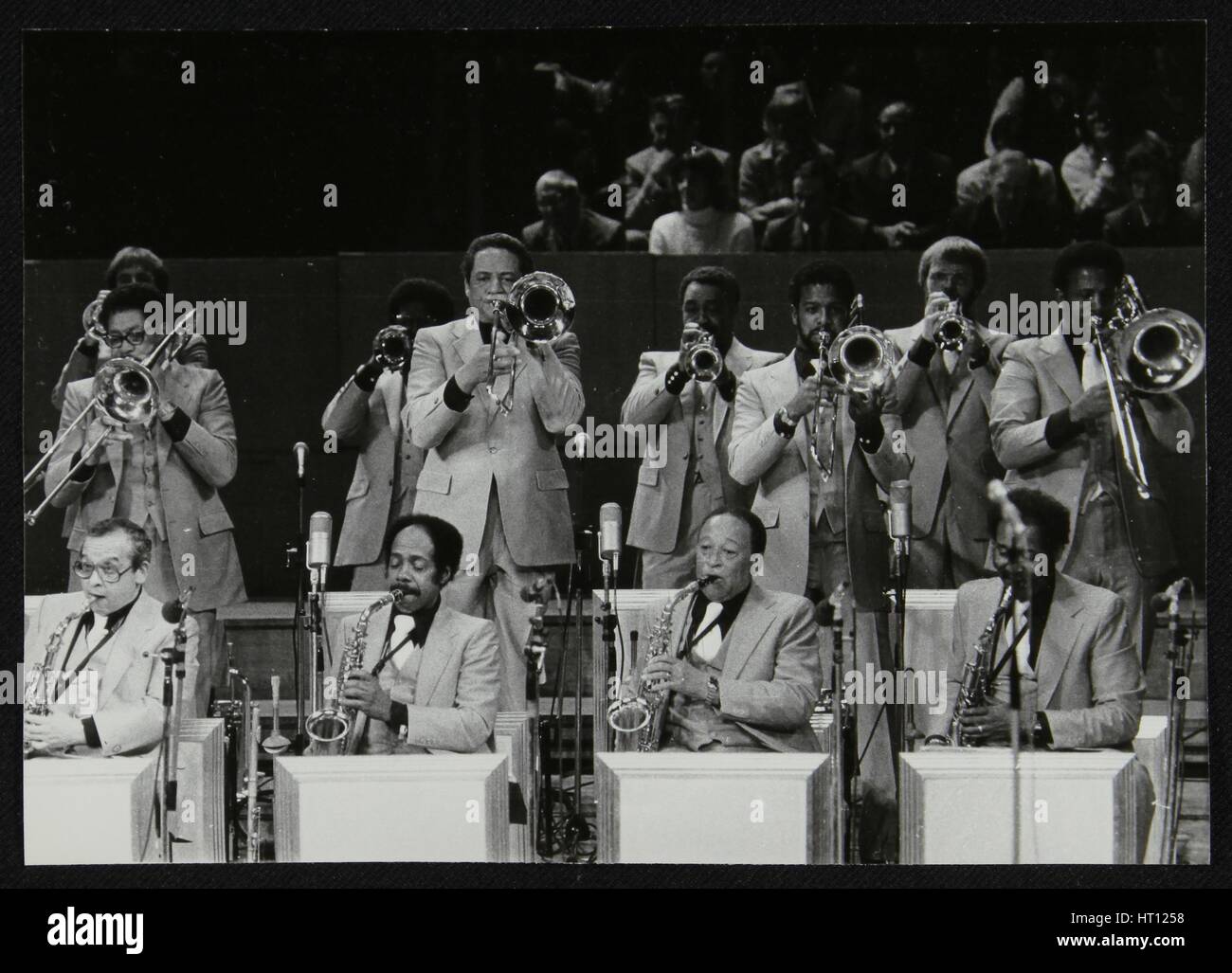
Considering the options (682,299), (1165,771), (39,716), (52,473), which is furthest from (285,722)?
(1165,771)


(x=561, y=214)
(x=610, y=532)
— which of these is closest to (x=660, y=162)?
(x=561, y=214)

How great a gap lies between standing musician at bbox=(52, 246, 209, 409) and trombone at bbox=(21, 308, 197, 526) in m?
0.05

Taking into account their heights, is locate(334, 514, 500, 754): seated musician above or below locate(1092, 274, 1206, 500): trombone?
below

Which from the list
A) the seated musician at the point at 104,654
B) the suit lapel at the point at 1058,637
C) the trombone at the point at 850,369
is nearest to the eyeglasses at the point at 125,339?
the seated musician at the point at 104,654

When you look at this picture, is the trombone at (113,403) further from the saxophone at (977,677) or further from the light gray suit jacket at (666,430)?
the saxophone at (977,677)

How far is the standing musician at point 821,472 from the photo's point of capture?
4.79 metres

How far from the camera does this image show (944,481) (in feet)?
15.8

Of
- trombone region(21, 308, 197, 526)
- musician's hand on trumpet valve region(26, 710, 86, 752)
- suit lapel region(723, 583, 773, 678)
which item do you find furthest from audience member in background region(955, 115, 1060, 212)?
musician's hand on trumpet valve region(26, 710, 86, 752)

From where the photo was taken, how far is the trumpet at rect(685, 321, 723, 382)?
483 centimetres

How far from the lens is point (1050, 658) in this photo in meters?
4.74

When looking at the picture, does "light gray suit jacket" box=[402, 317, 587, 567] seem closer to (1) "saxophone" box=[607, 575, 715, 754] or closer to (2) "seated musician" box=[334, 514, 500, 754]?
(2) "seated musician" box=[334, 514, 500, 754]

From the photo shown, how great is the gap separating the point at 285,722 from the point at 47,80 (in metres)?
2.01

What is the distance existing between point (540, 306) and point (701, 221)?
0.53 m
